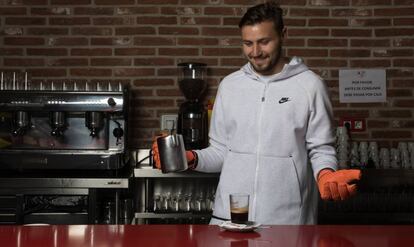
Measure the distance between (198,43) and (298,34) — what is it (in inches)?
28.0

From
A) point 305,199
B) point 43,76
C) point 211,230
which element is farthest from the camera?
point 43,76

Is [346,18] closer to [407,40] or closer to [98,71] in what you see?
[407,40]

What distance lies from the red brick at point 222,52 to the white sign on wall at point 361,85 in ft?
2.45

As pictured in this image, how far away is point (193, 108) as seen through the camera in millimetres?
3664

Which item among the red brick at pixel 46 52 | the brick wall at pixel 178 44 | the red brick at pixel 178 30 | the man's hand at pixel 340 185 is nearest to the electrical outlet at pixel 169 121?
the brick wall at pixel 178 44

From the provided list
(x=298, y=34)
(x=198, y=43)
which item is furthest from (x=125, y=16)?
(x=298, y=34)

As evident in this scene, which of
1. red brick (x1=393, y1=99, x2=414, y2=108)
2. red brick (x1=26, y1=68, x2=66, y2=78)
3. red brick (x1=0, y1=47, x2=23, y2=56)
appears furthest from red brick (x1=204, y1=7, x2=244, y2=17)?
red brick (x1=0, y1=47, x2=23, y2=56)

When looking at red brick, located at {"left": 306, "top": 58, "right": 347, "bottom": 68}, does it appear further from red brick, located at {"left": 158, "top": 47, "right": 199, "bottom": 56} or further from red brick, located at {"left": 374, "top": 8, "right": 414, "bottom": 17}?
red brick, located at {"left": 158, "top": 47, "right": 199, "bottom": 56}

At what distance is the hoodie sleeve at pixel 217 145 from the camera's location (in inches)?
Result: 102

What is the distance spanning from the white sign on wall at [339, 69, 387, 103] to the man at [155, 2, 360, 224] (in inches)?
62.7

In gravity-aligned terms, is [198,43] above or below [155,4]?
below

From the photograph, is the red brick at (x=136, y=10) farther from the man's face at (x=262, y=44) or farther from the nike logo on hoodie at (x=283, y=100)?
the nike logo on hoodie at (x=283, y=100)

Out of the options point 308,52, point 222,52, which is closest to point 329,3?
point 308,52

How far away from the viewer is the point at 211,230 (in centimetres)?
185
